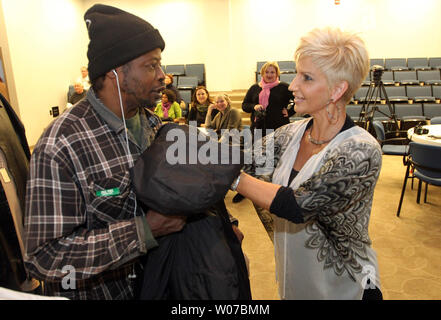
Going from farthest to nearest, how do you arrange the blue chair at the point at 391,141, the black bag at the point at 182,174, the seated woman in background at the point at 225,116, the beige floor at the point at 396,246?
the seated woman in background at the point at 225,116
the blue chair at the point at 391,141
the beige floor at the point at 396,246
the black bag at the point at 182,174

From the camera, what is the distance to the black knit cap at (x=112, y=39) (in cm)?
94

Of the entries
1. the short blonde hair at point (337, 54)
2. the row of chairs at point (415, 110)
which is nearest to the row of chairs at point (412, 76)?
the row of chairs at point (415, 110)

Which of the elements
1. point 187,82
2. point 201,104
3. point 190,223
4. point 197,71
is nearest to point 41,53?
point 187,82

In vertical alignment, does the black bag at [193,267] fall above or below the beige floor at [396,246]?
above

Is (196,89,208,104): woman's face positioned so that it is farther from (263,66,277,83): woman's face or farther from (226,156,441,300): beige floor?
(226,156,441,300): beige floor

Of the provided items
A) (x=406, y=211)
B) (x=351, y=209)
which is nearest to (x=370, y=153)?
(x=351, y=209)

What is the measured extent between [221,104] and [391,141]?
267cm

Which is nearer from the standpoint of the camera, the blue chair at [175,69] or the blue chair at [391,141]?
the blue chair at [391,141]

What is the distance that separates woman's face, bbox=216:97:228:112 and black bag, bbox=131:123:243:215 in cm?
396

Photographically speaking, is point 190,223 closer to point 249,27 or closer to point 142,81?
point 142,81

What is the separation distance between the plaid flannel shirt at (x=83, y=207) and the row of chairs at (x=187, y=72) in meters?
9.43

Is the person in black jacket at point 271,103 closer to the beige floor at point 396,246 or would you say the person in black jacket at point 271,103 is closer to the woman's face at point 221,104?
the woman's face at point 221,104

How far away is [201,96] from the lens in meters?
5.84

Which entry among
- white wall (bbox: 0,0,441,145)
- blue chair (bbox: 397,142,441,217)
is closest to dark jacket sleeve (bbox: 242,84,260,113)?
blue chair (bbox: 397,142,441,217)
